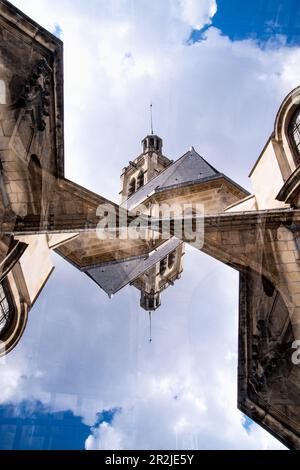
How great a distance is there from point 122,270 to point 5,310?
8386 mm

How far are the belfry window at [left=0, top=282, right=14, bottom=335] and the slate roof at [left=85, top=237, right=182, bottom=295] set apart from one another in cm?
382

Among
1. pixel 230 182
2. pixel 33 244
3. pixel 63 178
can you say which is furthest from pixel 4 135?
pixel 230 182

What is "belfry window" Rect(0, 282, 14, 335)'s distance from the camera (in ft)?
29.7

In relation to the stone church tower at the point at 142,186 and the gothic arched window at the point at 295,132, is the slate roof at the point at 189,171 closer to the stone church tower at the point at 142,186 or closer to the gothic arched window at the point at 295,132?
the gothic arched window at the point at 295,132

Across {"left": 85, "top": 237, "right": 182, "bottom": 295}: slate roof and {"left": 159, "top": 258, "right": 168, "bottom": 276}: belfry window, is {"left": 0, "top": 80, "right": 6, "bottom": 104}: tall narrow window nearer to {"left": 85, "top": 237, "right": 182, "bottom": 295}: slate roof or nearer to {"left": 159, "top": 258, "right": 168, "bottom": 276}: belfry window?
{"left": 85, "top": 237, "right": 182, "bottom": 295}: slate roof

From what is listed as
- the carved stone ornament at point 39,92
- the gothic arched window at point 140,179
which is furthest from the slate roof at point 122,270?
the gothic arched window at point 140,179

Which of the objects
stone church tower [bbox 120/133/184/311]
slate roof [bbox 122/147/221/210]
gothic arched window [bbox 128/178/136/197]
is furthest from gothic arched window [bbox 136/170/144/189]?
slate roof [bbox 122/147/221/210]

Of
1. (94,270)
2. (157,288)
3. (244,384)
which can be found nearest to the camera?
(244,384)

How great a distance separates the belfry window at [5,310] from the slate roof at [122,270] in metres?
3.82

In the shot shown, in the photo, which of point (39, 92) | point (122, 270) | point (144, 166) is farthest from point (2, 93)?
point (144, 166)

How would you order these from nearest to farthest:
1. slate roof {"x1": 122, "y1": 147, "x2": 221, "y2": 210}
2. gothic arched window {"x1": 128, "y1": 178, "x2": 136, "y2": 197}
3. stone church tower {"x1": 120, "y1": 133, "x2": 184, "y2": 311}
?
1. slate roof {"x1": 122, "y1": 147, "x2": 221, "y2": 210}
2. stone church tower {"x1": 120, "y1": 133, "x2": 184, "y2": 311}
3. gothic arched window {"x1": 128, "y1": 178, "x2": 136, "y2": 197}

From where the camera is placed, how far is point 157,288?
121ft
